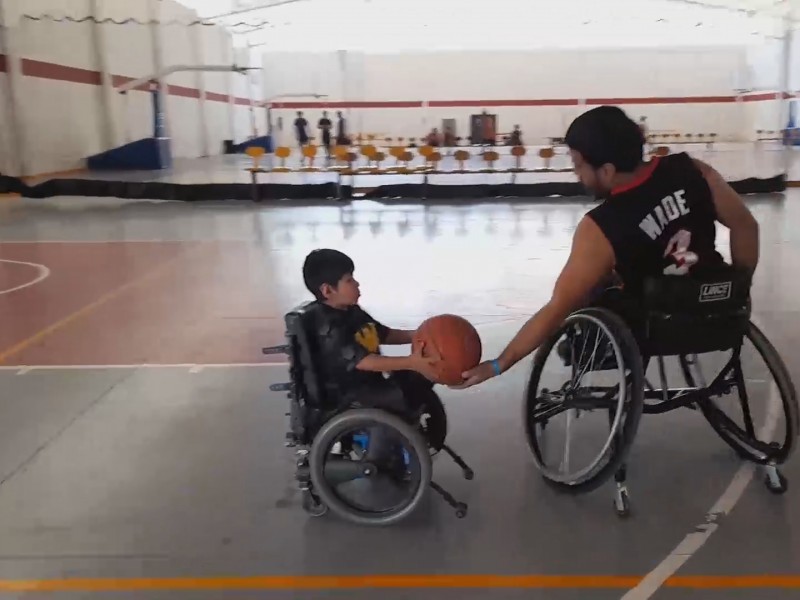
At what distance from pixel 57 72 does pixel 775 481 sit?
17886 millimetres

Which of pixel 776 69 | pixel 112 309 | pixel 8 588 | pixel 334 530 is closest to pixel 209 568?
pixel 334 530

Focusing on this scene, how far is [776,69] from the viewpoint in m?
31.3

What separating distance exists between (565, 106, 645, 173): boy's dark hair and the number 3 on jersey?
0.90 ft

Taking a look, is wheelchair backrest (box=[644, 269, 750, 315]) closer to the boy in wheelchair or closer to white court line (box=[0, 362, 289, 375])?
the boy in wheelchair

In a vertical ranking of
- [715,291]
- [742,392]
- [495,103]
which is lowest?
[742,392]

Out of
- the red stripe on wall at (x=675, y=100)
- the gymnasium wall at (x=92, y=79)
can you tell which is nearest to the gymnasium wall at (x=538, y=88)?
the red stripe on wall at (x=675, y=100)

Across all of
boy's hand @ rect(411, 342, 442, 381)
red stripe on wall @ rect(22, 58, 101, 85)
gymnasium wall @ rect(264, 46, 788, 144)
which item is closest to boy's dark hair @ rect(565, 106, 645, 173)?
boy's hand @ rect(411, 342, 442, 381)

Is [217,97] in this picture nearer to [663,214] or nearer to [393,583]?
[663,214]

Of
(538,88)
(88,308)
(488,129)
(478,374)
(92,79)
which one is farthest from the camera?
(538,88)

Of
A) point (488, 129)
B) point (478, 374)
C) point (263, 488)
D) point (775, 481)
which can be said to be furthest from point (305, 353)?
point (488, 129)

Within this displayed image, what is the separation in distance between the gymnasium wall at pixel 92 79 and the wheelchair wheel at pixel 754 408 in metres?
15.4

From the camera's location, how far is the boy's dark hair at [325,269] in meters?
2.24

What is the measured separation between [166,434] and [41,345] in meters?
1.77

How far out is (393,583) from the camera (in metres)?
2.07
